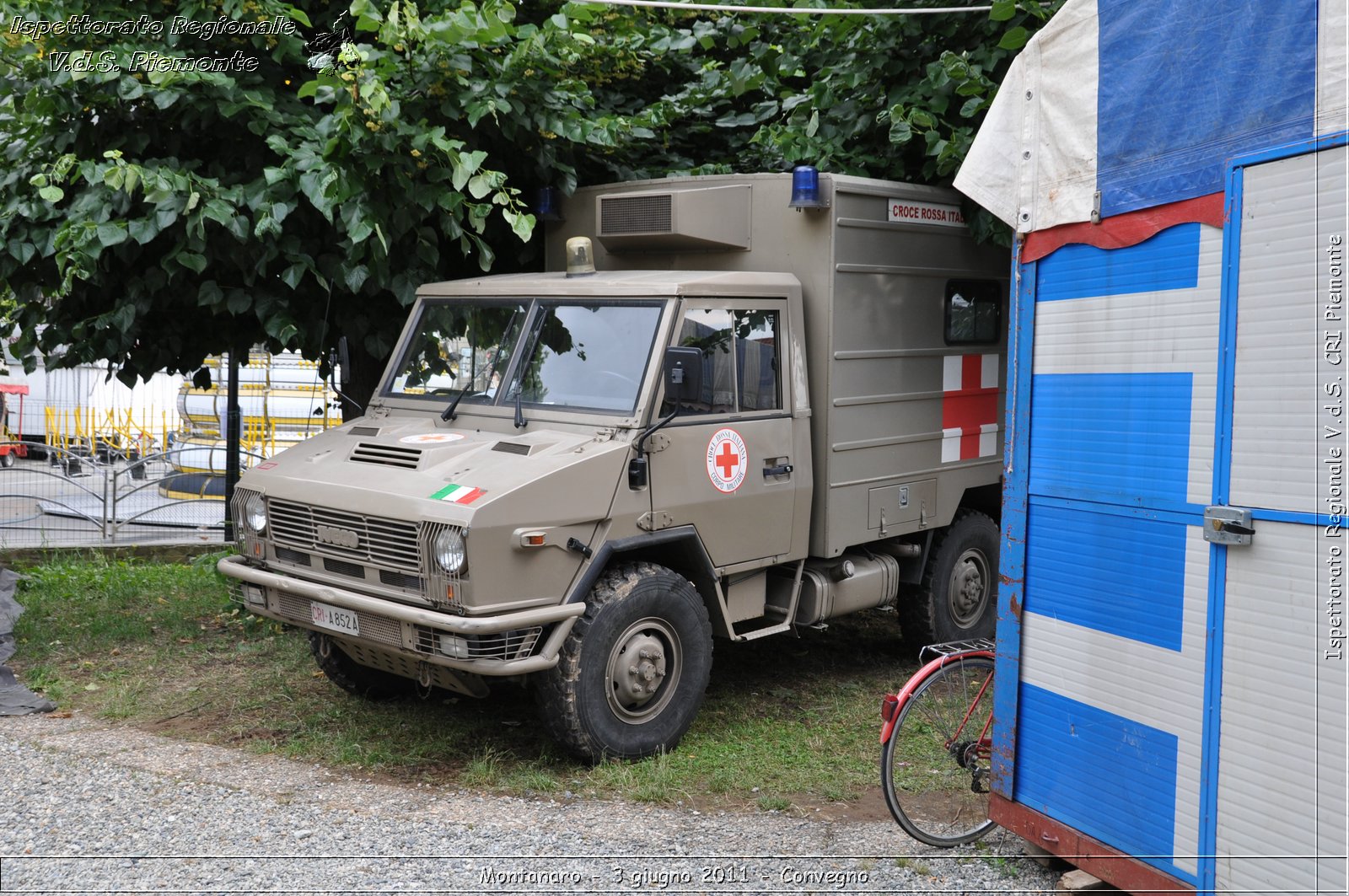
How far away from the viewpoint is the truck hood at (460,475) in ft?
17.3

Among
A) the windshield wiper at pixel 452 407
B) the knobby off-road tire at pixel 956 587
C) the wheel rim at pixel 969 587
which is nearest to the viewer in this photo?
the windshield wiper at pixel 452 407

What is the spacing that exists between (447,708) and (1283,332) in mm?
4771

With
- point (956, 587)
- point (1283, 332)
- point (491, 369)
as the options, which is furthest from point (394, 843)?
point (956, 587)

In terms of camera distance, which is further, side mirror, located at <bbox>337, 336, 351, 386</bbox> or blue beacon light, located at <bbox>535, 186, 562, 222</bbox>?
blue beacon light, located at <bbox>535, 186, 562, 222</bbox>

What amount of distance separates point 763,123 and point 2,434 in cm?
→ 1578

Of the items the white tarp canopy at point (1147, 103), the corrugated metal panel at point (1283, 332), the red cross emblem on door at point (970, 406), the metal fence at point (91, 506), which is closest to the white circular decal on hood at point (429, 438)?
the white tarp canopy at point (1147, 103)

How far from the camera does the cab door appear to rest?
19.5 feet

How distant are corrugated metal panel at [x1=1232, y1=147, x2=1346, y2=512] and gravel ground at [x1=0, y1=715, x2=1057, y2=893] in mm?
1782

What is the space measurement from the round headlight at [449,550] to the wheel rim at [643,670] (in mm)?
925

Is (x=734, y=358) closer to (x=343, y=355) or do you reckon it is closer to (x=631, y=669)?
(x=631, y=669)

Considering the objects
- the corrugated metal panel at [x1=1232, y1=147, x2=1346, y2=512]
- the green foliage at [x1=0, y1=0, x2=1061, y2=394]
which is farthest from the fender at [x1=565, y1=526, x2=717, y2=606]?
the corrugated metal panel at [x1=1232, y1=147, x2=1346, y2=512]

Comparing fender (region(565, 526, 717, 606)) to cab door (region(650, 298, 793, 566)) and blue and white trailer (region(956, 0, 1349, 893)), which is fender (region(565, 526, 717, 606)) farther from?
blue and white trailer (region(956, 0, 1349, 893))

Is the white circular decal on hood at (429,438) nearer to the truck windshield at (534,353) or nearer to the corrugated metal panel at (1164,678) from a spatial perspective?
the truck windshield at (534,353)

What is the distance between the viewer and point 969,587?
789cm
